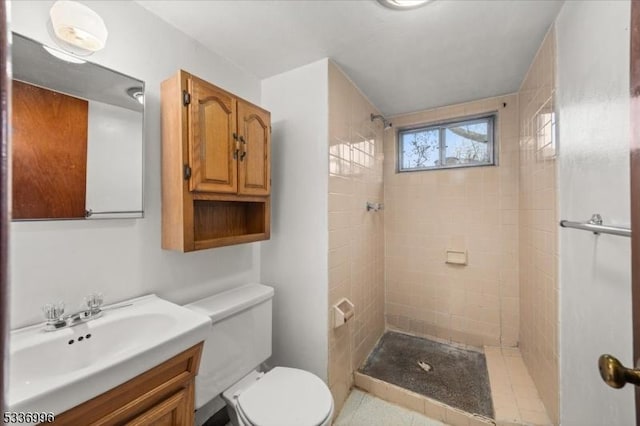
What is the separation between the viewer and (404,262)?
2629 mm

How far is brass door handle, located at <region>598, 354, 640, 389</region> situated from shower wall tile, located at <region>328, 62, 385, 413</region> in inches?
50.6

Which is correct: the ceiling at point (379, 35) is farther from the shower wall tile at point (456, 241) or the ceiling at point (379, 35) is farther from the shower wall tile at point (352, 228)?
the shower wall tile at point (456, 241)

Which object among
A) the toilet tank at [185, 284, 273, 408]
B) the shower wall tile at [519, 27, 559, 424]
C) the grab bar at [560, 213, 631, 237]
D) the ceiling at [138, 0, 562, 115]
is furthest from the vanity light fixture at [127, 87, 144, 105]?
the shower wall tile at [519, 27, 559, 424]

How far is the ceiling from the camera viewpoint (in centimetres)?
127

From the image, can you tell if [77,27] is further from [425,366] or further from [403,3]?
[425,366]

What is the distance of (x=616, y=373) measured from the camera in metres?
0.45

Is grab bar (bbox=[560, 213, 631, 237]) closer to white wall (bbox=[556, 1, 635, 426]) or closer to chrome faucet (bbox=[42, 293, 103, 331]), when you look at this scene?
white wall (bbox=[556, 1, 635, 426])

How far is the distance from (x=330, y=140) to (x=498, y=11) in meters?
1.02

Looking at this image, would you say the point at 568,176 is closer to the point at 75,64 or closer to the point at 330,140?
the point at 330,140

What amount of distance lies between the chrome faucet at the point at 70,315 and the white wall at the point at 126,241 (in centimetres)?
4

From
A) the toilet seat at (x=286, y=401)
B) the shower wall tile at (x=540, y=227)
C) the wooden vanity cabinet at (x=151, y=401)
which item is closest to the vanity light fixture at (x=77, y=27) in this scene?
the wooden vanity cabinet at (x=151, y=401)

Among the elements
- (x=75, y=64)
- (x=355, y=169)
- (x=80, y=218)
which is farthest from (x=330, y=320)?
(x=75, y=64)

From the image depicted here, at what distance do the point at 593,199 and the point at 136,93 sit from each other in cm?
194

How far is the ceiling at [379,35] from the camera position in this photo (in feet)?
4.17
